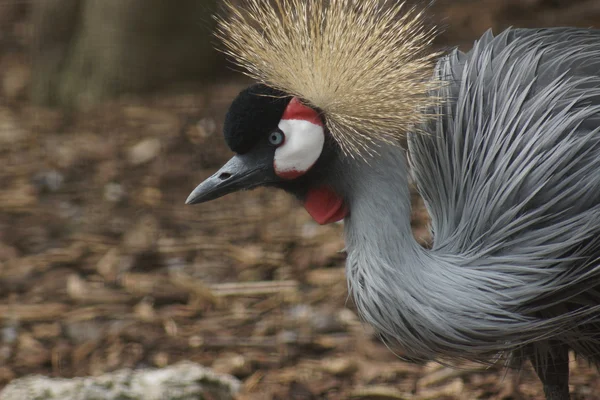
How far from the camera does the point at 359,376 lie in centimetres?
270

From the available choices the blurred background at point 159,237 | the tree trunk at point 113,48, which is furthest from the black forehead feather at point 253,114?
the tree trunk at point 113,48

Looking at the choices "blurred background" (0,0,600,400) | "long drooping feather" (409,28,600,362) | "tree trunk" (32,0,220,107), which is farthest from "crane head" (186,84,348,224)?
"tree trunk" (32,0,220,107)

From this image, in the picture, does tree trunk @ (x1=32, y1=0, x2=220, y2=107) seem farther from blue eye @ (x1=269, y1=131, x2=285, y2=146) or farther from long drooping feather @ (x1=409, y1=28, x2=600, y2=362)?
blue eye @ (x1=269, y1=131, x2=285, y2=146)

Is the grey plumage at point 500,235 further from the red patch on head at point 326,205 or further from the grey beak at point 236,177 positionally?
the grey beak at point 236,177

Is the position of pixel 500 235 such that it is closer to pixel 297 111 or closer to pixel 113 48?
pixel 297 111

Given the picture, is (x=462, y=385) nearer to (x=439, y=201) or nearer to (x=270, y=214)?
(x=439, y=201)

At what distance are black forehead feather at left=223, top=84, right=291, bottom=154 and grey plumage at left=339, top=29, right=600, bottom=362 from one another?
194 mm

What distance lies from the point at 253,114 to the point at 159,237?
1742mm

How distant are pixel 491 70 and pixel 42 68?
317 cm

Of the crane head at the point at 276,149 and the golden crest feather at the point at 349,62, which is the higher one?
the golden crest feather at the point at 349,62

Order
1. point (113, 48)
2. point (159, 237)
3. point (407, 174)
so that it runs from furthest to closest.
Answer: point (113, 48) → point (159, 237) → point (407, 174)

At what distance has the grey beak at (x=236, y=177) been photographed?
1894mm

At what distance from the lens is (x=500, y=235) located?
6.24 ft

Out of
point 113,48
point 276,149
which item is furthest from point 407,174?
point 113,48
